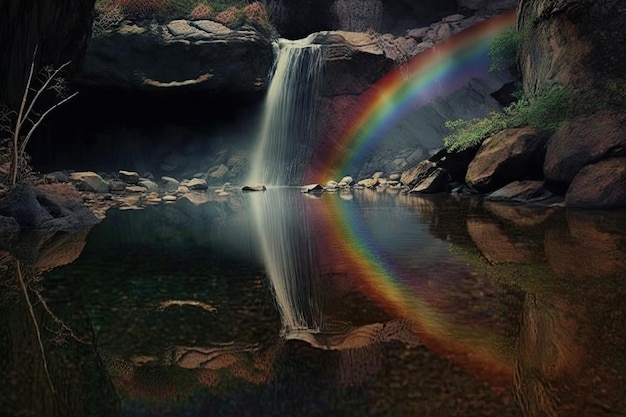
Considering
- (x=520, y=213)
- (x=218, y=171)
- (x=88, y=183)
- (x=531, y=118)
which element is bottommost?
(x=88, y=183)

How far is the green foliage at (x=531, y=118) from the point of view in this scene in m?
12.5

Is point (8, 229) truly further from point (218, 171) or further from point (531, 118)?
point (218, 171)

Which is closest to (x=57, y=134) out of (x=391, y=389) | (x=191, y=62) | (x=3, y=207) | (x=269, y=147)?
(x=191, y=62)

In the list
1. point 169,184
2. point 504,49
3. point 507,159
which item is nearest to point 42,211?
point 507,159

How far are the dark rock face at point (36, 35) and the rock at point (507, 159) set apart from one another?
11.0 meters

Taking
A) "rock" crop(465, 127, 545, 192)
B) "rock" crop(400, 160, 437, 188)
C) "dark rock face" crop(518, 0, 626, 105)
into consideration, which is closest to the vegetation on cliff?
"rock" crop(400, 160, 437, 188)

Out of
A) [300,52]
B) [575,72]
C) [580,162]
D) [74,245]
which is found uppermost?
[300,52]

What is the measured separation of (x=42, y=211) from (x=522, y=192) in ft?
33.7

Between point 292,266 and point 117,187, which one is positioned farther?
point 117,187

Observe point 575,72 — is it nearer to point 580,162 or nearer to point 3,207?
point 580,162

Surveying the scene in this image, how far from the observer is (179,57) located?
20672 millimetres

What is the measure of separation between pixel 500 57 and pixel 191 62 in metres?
12.8

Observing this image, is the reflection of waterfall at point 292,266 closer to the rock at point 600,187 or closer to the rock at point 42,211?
the rock at point 42,211

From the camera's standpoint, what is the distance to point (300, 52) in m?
22.0
